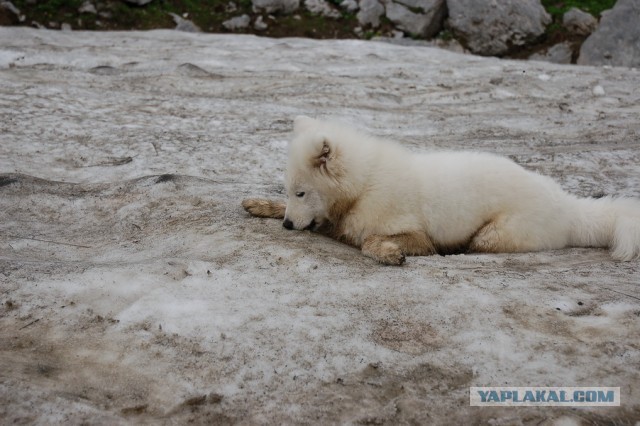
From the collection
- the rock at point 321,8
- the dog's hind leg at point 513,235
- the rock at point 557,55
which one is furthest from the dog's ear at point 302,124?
the rock at point 321,8

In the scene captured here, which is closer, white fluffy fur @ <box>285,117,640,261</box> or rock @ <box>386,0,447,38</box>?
white fluffy fur @ <box>285,117,640,261</box>

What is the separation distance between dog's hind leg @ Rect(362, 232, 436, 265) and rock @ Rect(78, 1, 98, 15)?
17858 mm

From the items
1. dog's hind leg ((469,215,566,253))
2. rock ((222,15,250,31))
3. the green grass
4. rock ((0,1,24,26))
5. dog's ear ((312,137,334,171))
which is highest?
the green grass

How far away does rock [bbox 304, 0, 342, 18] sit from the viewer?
20.7 meters

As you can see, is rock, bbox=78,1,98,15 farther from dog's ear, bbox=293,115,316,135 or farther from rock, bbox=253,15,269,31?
dog's ear, bbox=293,115,316,135

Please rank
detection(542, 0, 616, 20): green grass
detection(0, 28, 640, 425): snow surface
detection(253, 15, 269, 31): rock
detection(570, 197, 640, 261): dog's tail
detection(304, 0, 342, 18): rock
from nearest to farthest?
detection(0, 28, 640, 425): snow surface, detection(570, 197, 640, 261): dog's tail, detection(542, 0, 616, 20): green grass, detection(253, 15, 269, 31): rock, detection(304, 0, 342, 18): rock

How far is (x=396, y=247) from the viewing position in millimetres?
4953

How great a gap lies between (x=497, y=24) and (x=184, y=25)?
10.3 metres

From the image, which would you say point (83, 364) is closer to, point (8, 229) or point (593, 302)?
point (8, 229)

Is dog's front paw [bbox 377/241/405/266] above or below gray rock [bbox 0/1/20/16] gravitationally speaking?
below

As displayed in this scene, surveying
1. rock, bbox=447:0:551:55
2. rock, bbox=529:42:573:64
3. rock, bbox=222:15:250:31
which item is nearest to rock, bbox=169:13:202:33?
rock, bbox=222:15:250:31

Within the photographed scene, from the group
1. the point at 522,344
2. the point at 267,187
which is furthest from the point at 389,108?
the point at 522,344

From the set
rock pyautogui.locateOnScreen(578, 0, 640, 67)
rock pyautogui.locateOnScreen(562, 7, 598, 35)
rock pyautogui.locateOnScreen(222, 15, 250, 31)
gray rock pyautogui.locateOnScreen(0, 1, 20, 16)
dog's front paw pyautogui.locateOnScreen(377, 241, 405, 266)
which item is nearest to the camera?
dog's front paw pyautogui.locateOnScreen(377, 241, 405, 266)

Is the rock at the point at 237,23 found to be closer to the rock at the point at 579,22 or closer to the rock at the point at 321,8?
the rock at the point at 321,8
